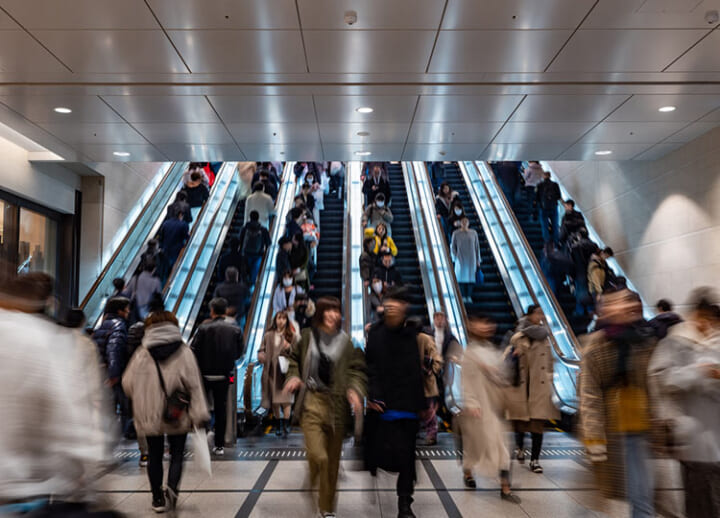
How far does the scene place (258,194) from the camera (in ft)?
44.5

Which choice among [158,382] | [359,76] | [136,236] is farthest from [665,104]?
[136,236]

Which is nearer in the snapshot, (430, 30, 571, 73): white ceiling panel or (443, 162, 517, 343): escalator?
(430, 30, 571, 73): white ceiling panel

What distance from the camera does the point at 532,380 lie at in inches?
230

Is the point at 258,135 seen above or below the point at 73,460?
above

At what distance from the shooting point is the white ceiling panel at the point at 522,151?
9.40 meters

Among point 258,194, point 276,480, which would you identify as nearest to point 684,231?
point 276,480

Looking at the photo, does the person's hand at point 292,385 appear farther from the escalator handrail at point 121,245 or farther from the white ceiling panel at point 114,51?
the escalator handrail at point 121,245

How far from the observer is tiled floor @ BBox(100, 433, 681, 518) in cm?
470

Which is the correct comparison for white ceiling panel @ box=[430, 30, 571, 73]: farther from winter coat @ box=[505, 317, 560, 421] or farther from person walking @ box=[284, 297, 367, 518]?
person walking @ box=[284, 297, 367, 518]

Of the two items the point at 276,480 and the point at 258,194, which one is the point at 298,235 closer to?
the point at 258,194

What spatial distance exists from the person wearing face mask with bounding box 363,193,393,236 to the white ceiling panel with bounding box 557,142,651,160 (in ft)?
14.6

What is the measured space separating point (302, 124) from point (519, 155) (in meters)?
3.73

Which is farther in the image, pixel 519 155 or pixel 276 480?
pixel 519 155

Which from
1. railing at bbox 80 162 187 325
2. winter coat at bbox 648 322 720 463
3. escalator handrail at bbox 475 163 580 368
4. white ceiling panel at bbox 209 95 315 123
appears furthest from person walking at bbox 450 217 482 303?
winter coat at bbox 648 322 720 463
